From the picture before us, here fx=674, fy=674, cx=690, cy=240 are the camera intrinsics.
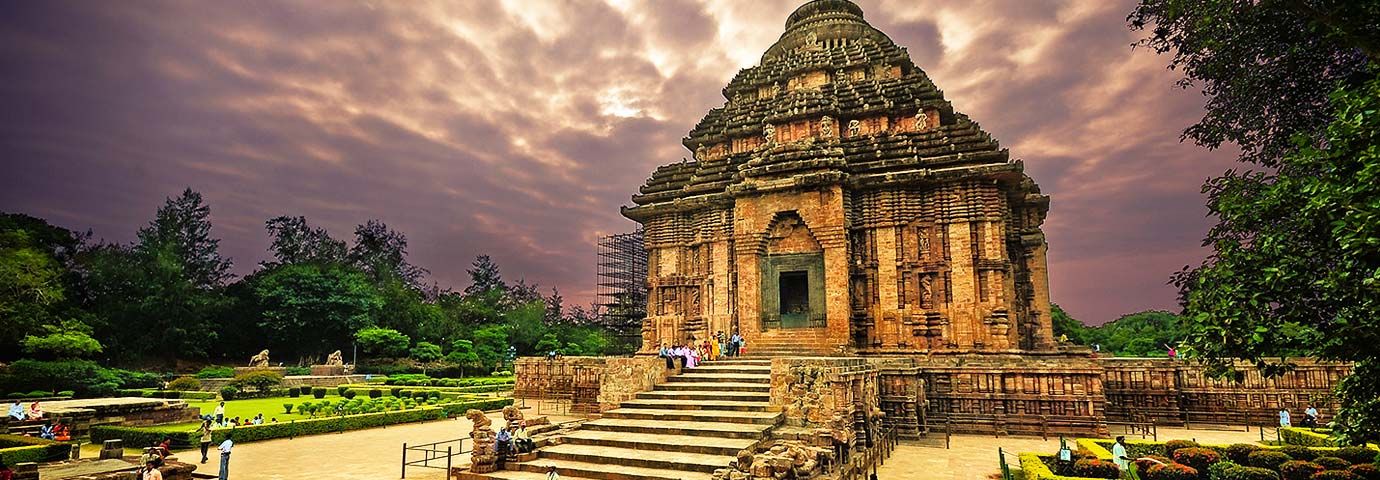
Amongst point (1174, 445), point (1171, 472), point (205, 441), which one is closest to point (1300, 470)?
point (1174, 445)

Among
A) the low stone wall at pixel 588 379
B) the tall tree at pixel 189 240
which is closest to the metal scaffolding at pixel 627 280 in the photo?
the low stone wall at pixel 588 379

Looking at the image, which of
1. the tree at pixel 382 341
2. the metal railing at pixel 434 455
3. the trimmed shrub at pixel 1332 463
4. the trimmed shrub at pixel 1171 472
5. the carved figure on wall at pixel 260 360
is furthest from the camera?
the tree at pixel 382 341

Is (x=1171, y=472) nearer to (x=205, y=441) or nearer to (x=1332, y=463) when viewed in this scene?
(x=1332, y=463)

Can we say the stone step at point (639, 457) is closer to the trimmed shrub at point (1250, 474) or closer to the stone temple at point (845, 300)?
the stone temple at point (845, 300)

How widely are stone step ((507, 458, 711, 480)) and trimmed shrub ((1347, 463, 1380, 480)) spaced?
932 cm

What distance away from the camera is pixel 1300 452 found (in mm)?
11086

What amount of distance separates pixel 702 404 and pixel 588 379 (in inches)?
283

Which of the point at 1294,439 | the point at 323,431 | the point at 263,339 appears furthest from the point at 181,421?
the point at 263,339

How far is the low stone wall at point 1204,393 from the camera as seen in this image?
15.0m

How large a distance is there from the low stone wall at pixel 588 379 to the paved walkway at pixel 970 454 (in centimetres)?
541

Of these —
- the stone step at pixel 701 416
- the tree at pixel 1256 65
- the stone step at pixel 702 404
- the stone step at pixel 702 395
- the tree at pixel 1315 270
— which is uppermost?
the tree at pixel 1256 65

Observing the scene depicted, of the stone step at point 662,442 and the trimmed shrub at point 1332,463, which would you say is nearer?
the trimmed shrub at point 1332,463

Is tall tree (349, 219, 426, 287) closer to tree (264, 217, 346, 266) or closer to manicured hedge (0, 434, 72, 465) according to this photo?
tree (264, 217, 346, 266)

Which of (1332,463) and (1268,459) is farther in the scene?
(1268,459)
